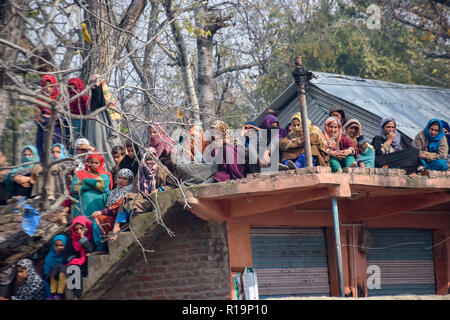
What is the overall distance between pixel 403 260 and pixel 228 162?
13.0 feet

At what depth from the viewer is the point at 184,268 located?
1002 centimetres

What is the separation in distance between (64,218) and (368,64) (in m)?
13.2

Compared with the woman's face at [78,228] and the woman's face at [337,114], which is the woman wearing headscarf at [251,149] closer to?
the woman's face at [337,114]

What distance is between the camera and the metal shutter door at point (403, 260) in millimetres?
11555

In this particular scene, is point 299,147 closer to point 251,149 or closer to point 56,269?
point 251,149

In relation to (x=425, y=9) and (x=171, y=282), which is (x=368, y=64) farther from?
(x=171, y=282)

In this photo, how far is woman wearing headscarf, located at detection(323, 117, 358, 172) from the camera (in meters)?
9.49

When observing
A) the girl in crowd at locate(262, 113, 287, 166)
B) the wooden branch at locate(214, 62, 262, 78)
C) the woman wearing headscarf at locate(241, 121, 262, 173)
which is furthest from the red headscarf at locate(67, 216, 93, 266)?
the wooden branch at locate(214, 62, 262, 78)

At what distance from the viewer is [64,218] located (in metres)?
7.64

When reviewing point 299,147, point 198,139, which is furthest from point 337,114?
point 198,139

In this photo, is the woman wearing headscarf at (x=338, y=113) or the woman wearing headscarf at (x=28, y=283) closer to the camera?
the woman wearing headscarf at (x=28, y=283)

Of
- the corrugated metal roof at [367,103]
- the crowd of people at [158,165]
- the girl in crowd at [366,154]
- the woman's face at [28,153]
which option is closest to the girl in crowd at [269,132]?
the crowd of people at [158,165]

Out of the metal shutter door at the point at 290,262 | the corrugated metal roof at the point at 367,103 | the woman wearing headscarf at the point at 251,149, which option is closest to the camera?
the woman wearing headscarf at the point at 251,149

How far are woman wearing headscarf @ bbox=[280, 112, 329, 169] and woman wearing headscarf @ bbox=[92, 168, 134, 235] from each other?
2.13 metres
